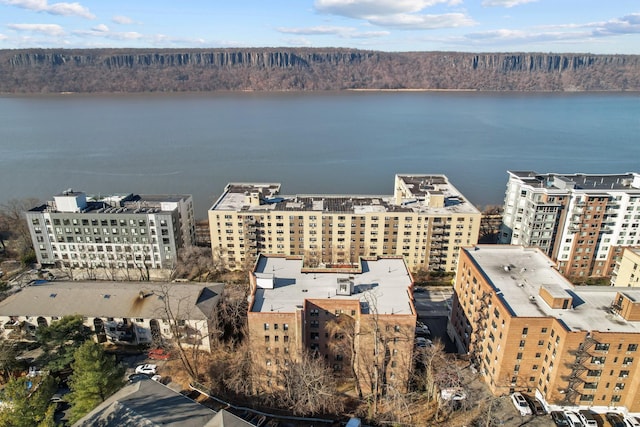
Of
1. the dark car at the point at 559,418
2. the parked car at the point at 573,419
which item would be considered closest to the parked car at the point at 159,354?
the dark car at the point at 559,418

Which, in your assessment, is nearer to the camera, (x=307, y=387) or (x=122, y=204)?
(x=307, y=387)

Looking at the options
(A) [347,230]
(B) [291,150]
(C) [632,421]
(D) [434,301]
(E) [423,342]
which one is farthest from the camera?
(B) [291,150]

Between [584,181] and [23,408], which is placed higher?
[584,181]

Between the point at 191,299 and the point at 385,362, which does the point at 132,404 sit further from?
the point at 385,362

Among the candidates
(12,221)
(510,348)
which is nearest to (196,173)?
(12,221)

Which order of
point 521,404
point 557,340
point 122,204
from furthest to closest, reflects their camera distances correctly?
point 122,204
point 521,404
point 557,340

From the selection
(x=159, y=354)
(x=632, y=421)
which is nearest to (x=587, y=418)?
(x=632, y=421)

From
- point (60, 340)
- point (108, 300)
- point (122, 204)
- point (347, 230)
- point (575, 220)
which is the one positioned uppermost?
point (575, 220)

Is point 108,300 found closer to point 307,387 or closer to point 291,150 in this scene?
point 307,387
